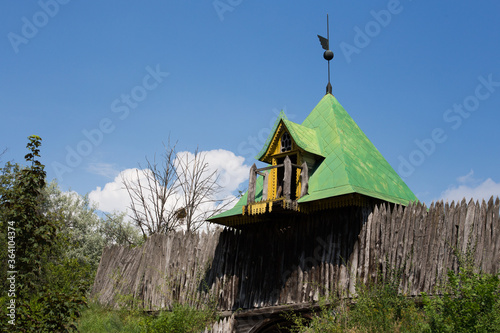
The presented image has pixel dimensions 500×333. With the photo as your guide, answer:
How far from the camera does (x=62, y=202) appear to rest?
37219 mm

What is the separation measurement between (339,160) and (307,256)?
7.22 ft

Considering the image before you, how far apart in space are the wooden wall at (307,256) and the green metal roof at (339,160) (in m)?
0.58

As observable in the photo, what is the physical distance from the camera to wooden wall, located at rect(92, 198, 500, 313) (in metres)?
9.33

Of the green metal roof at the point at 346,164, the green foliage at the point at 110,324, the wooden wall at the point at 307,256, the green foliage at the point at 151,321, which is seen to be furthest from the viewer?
the green foliage at the point at 110,324

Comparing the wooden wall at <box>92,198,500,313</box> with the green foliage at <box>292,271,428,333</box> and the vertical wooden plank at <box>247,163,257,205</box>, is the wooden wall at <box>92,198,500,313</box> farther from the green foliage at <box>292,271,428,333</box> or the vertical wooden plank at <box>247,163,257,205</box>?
the vertical wooden plank at <box>247,163,257,205</box>

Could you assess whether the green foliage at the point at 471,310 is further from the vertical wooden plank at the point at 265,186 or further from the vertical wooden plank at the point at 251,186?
the vertical wooden plank at the point at 251,186

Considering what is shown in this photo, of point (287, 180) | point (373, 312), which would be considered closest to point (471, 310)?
point (373, 312)

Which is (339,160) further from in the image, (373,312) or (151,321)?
(151,321)

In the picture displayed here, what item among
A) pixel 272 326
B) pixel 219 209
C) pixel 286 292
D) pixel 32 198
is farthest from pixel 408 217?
pixel 219 209

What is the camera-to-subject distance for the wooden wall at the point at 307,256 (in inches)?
367

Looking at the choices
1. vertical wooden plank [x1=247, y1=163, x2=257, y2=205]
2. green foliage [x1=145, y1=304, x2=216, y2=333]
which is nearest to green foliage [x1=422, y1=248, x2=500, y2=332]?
green foliage [x1=145, y1=304, x2=216, y2=333]

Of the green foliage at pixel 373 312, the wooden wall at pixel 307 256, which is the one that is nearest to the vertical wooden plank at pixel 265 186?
the wooden wall at pixel 307 256

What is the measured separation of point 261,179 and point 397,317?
5.70 m

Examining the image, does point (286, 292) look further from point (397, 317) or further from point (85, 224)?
point (85, 224)
